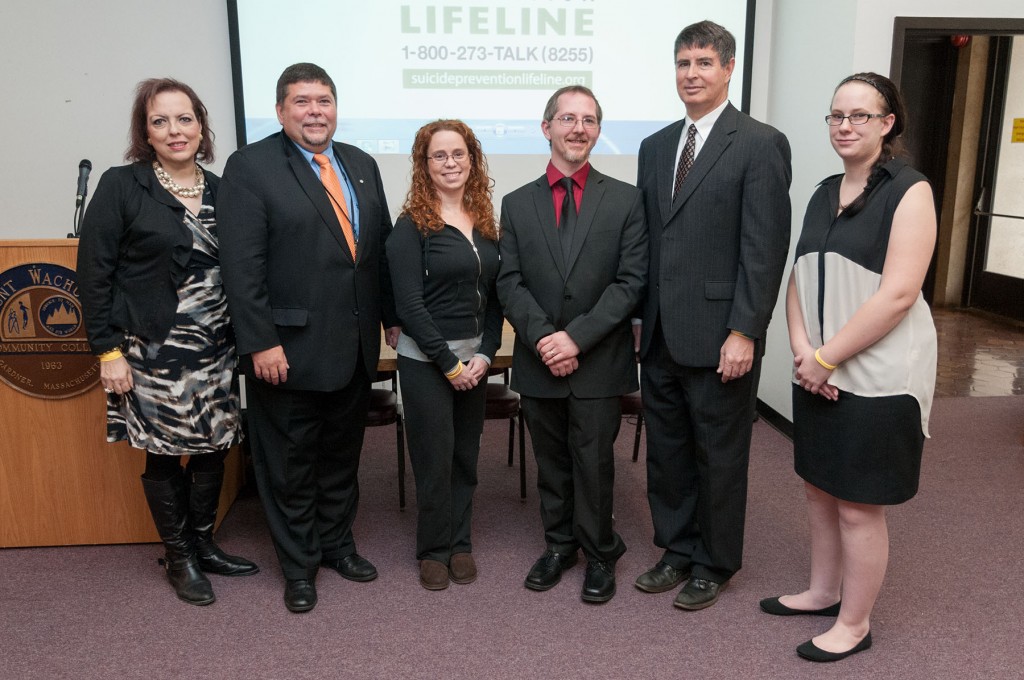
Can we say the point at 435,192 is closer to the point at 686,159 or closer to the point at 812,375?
Result: the point at 686,159

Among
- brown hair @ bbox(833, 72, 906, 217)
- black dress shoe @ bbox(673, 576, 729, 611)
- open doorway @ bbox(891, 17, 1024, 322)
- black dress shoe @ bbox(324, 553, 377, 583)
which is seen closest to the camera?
brown hair @ bbox(833, 72, 906, 217)

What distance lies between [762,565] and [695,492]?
0.43 meters

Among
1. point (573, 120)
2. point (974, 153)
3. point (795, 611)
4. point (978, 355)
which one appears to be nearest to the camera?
point (573, 120)

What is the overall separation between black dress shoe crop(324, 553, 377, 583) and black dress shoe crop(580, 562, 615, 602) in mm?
725

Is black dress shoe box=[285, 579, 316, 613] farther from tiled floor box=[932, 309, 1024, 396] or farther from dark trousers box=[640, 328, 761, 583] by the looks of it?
tiled floor box=[932, 309, 1024, 396]

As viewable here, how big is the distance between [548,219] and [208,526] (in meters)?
1.55

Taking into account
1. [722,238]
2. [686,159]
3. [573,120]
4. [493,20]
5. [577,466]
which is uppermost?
[493,20]

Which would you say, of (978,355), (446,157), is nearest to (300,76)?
(446,157)

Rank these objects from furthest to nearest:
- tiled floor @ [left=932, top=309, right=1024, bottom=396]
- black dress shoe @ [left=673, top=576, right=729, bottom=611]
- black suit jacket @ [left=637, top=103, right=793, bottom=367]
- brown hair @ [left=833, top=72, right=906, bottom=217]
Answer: tiled floor @ [left=932, top=309, right=1024, bottom=396] → black dress shoe @ [left=673, top=576, right=729, bottom=611] → black suit jacket @ [left=637, top=103, right=793, bottom=367] → brown hair @ [left=833, top=72, right=906, bottom=217]

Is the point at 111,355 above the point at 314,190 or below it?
below

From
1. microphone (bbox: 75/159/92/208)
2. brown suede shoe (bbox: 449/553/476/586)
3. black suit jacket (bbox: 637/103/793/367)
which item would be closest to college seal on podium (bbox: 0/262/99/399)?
microphone (bbox: 75/159/92/208)

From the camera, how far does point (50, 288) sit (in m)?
2.69

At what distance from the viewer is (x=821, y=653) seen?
2166 millimetres

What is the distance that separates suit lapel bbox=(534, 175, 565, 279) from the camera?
7.75 feet
